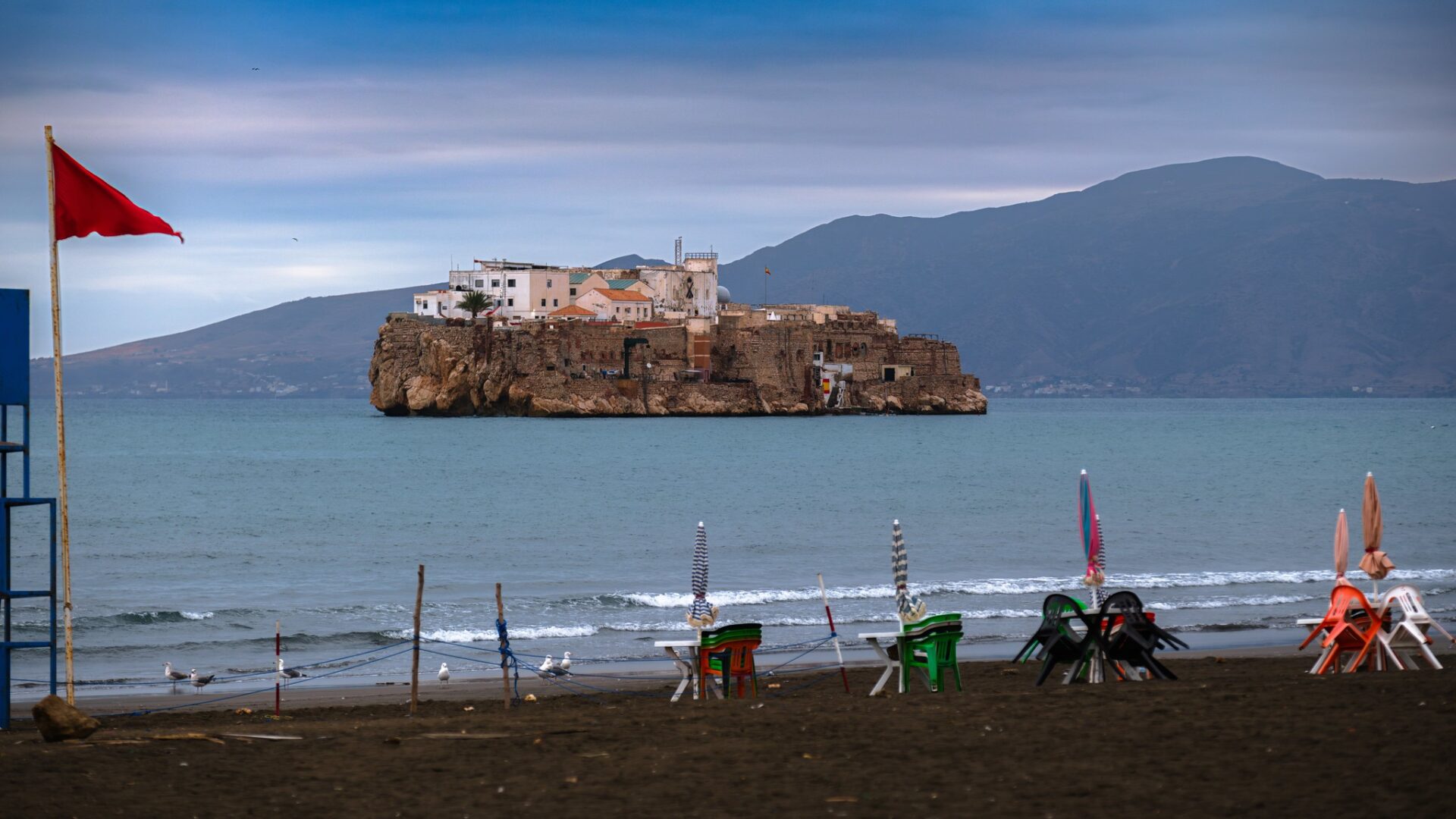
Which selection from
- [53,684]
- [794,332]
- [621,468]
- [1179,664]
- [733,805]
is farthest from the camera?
[794,332]

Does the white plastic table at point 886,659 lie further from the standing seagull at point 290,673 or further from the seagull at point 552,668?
the standing seagull at point 290,673

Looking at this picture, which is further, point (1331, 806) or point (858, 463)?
point (858, 463)

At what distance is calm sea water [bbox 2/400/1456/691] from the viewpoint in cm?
2250

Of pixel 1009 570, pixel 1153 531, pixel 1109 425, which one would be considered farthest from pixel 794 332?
pixel 1009 570

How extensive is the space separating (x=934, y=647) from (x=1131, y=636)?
167cm

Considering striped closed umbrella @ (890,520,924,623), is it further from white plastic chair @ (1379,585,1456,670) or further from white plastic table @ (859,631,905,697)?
white plastic chair @ (1379,585,1456,670)

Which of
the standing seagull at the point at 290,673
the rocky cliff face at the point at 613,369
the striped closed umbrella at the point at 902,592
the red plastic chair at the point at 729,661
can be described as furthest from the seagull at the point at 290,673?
the rocky cliff face at the point at 613,369

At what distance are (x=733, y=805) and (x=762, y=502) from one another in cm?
3819

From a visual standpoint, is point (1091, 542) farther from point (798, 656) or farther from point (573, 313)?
point (573, 313)

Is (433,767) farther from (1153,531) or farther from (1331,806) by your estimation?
(1153,531)

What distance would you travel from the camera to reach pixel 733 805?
8672 millimetres

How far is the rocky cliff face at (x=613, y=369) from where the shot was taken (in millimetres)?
104812

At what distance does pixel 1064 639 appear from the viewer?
13938 millimetres

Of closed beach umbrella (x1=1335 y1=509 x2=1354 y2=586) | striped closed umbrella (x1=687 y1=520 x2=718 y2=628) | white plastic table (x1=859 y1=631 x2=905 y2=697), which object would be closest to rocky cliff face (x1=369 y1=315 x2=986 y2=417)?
striped closed umbrella (x1=687 y1=520 x2=718 y2=628)
